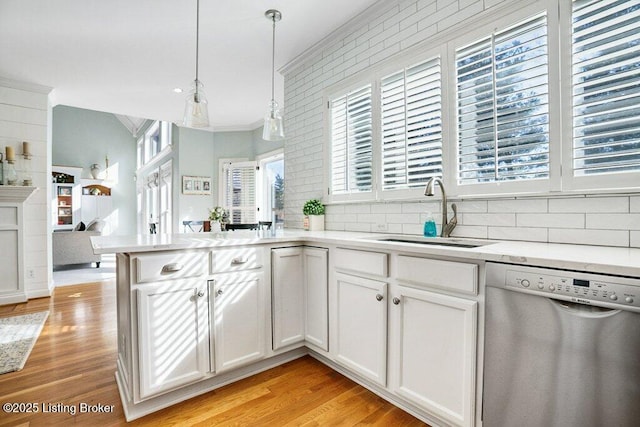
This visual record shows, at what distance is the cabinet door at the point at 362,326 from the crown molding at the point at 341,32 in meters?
2.04

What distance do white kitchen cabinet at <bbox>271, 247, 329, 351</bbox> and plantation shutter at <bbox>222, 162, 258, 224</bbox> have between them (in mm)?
4319

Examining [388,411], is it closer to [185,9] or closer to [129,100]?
[185,9]

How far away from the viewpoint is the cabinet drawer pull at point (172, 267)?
5.60ft

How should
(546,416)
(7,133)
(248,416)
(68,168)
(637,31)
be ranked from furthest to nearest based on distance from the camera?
(68,168) < (7,133) < (248,416) < (637,31) < (546,416)

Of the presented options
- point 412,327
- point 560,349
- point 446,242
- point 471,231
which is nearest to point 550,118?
point 471,231

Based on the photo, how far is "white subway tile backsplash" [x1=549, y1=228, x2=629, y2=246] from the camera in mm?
1410

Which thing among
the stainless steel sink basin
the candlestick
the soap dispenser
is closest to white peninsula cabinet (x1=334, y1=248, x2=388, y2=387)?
the stainless steel sink basin

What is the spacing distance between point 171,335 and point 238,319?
400 millimetres

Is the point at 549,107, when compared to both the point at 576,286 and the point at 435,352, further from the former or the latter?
the point at 435,352

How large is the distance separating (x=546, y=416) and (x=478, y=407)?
0.95 ft

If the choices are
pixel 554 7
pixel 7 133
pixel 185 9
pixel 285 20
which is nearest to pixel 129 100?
pixel 7 133

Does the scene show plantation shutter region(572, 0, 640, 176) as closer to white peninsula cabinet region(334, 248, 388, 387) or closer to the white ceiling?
white peninsula cabinet region(334, 248, 388, 387)

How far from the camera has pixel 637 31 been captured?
1.35 m

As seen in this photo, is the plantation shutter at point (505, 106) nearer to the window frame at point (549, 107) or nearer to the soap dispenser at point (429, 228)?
the window frame at point (549, 107)
